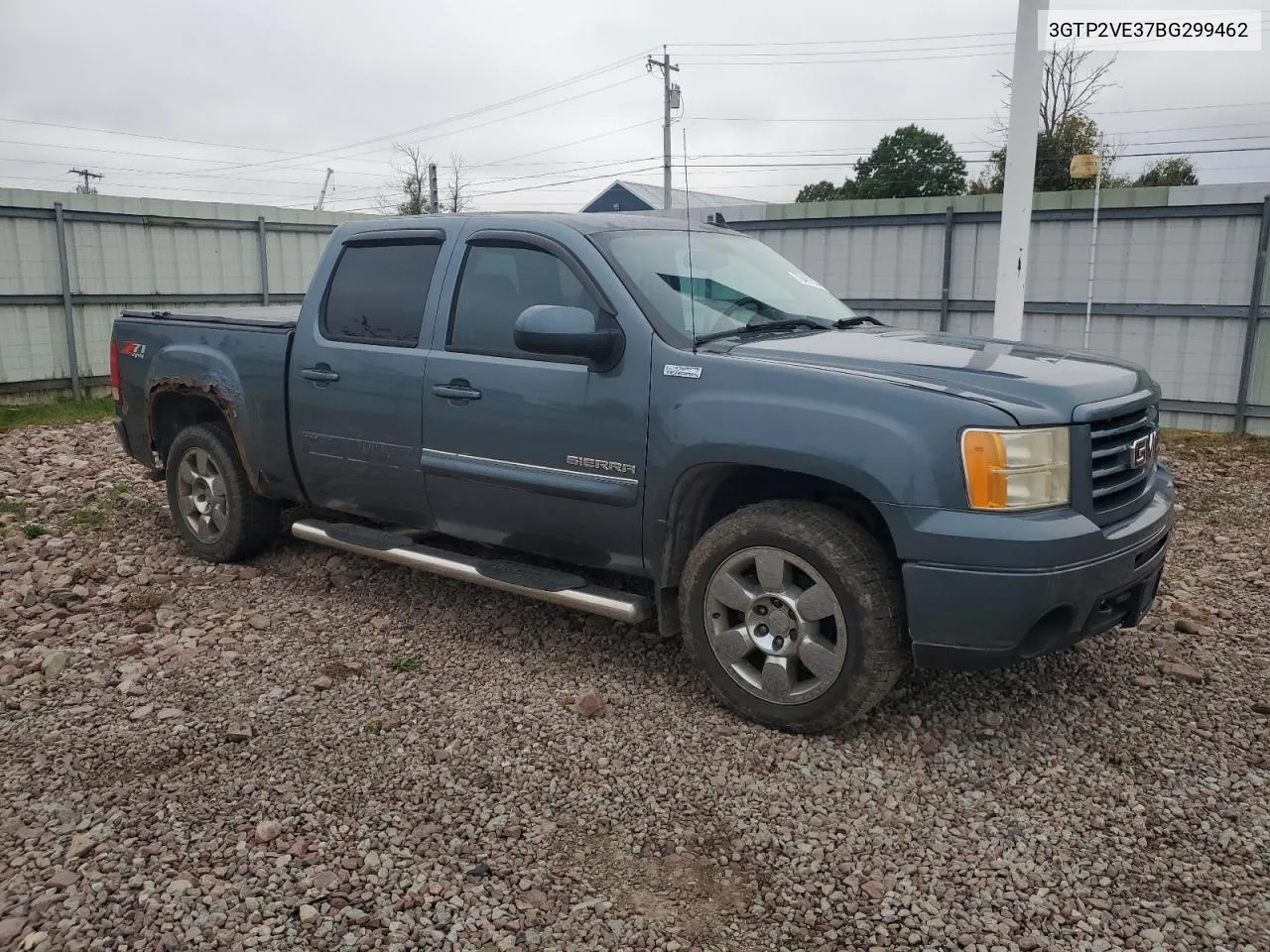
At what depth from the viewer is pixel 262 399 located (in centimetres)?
534

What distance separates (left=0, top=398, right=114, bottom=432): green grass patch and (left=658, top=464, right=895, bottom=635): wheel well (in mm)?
9256

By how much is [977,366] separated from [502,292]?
6.67 feet

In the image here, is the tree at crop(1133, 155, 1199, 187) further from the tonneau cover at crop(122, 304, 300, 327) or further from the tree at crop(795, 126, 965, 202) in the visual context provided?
the tonneau cover at crop(122, 304, 300, 327)

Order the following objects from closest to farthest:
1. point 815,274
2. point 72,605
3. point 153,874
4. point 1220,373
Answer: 1. point 153,874
2. point 72,605
3. point 1220,373
4. point 815,274

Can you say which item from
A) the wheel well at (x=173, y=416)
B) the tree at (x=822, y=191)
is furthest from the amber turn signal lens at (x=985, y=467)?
the tree at (x=822, y=191)

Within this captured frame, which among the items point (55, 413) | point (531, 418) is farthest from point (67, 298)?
point (531, 418)

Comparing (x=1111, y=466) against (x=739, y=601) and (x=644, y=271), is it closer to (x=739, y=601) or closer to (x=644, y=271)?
(x=739, y=601)

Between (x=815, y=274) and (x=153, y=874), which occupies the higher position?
(x=815, y=274)

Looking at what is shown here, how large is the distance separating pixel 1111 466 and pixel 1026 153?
158 inches

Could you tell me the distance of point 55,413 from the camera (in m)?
11.8

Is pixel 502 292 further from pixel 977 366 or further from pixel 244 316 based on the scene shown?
pixel 244 316

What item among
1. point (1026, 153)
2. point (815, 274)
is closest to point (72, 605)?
point (1026, 153)

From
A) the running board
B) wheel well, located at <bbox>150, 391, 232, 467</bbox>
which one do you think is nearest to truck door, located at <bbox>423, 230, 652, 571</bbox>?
the running board

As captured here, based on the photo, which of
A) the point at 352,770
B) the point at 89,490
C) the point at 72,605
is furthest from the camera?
the point at 89,490
